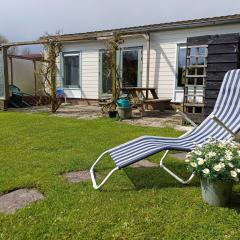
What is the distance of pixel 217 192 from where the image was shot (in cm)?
289

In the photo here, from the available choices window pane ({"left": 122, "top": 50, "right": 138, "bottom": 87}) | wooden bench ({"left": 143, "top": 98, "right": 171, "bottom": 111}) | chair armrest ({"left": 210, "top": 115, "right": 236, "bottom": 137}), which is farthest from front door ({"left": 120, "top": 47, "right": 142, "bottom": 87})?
chair armrest ({"left": 210, "top": 115, "right": 236, "bottom": 137})

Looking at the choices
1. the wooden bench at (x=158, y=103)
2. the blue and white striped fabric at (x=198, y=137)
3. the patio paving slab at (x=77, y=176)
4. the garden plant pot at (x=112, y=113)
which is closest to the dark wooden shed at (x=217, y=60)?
the blue and white striped fabric at (x=198, y=137)

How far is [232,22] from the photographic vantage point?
349 inches

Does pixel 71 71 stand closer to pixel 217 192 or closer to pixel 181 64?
pixel 181 64

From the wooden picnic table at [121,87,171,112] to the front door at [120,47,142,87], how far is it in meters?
1.02

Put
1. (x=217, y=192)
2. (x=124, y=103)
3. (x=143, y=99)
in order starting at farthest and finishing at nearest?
1. (x=143, y=99)
2. (x=124, y=103)
3. (x=217, y=192)

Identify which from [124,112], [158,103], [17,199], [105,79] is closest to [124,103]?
[124,112]

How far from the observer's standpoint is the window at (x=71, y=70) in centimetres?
1253

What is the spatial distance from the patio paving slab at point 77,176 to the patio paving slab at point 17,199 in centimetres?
47

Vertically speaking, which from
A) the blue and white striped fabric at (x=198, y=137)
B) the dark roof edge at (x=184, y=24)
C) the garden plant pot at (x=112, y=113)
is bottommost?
the garden plant pot at (x=112, y=113)

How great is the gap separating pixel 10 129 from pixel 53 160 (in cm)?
295

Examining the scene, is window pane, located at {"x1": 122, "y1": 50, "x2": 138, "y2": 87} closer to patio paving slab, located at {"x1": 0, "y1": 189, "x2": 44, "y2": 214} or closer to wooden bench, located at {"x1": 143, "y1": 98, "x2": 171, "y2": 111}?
wooden bench, located at {"x1": 143, "y1": 98, "x2": 171, "y2": 111}

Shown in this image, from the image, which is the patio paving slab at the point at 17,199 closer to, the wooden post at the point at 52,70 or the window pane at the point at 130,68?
the wooden post at the point at 52,70

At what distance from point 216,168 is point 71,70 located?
10.6 meters
